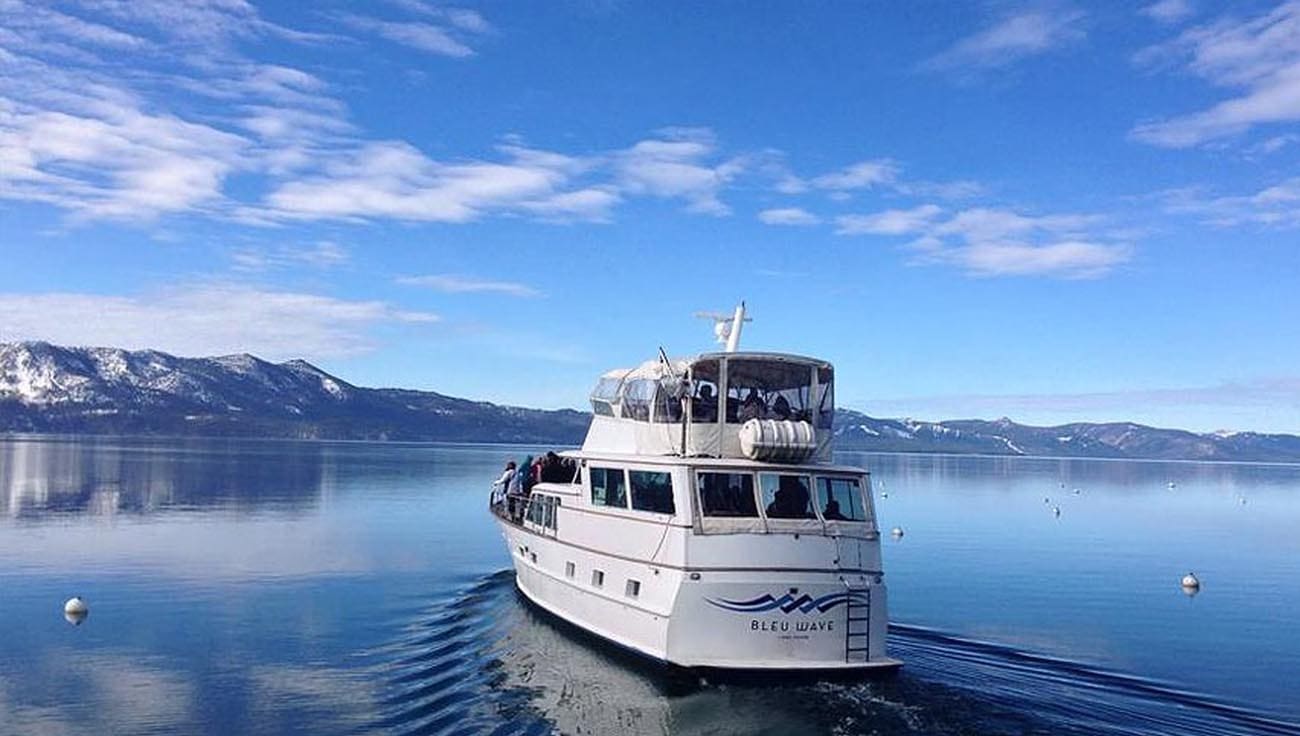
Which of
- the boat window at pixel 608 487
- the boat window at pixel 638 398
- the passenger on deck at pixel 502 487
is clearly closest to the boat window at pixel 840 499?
the boat window at pixel 608 487

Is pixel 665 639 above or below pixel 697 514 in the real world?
below

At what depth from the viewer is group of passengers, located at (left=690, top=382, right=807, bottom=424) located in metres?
26.2

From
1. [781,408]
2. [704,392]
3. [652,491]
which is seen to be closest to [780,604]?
[652,491]

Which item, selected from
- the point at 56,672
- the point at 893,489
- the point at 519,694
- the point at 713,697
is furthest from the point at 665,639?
the point at 893,489

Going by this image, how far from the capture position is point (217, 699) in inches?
899

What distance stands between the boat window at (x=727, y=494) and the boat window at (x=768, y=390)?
7.12 ft

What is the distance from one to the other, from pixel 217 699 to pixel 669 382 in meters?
12.7

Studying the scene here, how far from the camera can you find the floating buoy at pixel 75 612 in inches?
1226

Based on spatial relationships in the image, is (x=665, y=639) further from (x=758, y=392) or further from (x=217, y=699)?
(x=217, y=699)

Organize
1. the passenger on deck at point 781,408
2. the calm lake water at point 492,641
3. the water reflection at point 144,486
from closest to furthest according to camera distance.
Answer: the calm lake water at point 492,641 < the passenger on deck at point 781,408 < the water reflection at point 144,486

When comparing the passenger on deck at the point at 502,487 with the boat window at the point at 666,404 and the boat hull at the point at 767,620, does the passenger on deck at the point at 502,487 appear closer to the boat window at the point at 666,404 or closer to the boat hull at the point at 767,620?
the boat window at the point at 666,404

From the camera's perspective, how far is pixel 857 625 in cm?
2295

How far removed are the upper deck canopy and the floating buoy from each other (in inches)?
684

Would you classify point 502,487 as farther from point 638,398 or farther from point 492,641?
point 638,398
